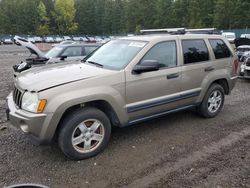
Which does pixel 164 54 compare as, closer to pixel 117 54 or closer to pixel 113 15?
pixel 117 54

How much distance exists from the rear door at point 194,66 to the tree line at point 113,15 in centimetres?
5324

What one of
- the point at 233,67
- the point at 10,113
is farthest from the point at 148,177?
the point at 233,67

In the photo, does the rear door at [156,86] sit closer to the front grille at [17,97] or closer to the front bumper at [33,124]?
the front bumper at [33,124]

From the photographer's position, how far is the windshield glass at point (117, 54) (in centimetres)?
464

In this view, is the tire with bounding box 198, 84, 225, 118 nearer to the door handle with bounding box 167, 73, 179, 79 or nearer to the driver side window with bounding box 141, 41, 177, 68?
the door handle with bounding box 167, 73, 179, 79

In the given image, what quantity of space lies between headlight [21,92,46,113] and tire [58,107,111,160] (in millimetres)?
430

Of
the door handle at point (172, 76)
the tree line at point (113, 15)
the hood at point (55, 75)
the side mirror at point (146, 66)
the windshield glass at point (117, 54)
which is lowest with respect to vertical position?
the door handle at point (172, 76)

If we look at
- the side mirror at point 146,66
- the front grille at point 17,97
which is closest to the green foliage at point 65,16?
the front grille at point 17,97

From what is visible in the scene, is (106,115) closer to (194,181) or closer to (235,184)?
(194,181)

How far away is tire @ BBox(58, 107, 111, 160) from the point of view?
393cm

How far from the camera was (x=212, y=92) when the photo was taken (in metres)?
5.83

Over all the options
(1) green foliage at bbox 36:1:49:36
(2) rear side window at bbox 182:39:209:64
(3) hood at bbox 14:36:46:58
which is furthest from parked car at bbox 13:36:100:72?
(1) green foliage at bbox 36:1:49:36

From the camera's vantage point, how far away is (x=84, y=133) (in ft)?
13.5

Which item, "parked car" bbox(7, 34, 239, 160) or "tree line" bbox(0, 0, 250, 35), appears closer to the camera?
"parked car" bbox(7, 34, 239, 160)
